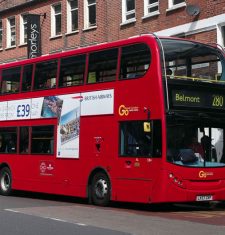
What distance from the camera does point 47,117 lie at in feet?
57.9

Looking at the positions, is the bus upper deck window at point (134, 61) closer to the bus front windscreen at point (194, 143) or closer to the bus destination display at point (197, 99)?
the bus destination display at point (197, 99)

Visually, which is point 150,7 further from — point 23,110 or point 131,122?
point 131,122

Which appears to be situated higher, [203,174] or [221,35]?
[221,35]

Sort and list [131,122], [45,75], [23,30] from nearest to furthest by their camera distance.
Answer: [131,122] < [45,75] < [23,30]

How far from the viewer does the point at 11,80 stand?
19438 mm

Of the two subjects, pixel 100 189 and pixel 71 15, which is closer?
pixel 100 189

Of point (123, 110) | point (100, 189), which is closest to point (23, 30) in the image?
point (100, 189)

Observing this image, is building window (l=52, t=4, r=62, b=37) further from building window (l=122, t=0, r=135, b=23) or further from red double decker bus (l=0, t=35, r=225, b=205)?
red double decker bus (l=0, t=35, r=225, b=205)

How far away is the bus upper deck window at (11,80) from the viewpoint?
62.4 ft

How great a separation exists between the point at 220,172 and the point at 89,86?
417 centimetres

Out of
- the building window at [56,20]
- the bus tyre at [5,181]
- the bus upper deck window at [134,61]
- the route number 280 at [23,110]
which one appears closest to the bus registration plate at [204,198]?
the bus upper deck window at [134,61]

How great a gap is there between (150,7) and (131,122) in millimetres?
13293

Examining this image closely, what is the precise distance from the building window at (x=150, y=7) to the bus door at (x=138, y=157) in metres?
12.7

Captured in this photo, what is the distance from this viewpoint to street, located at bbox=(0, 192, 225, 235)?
1117 cm
